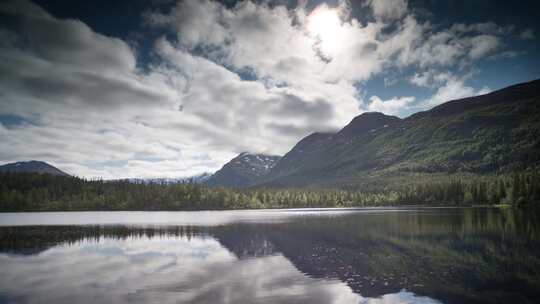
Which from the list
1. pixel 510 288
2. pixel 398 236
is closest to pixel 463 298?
pixel 510 288

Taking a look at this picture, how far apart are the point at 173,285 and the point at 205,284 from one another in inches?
119

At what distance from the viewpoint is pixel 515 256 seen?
42188 mm

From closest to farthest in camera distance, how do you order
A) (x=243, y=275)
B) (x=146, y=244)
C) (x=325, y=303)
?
1. (x=325, y=303)
2. (x=243, y=275)
3. (x=146, y=244)

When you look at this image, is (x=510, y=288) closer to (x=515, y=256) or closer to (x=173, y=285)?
(x=515, y=256)

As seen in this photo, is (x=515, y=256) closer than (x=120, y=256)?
Yes

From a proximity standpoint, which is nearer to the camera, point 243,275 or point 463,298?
point 463,298

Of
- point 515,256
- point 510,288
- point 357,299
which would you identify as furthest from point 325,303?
point 515,256

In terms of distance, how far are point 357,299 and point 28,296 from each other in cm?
2773

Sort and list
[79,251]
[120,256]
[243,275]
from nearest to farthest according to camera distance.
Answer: [243,275], [120,256], [79,251]

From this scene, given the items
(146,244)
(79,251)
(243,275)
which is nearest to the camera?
(243,275)

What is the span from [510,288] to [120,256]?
48555mm

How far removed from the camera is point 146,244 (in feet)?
209

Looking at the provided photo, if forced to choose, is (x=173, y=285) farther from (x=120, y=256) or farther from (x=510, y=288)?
(x=510, y=288)

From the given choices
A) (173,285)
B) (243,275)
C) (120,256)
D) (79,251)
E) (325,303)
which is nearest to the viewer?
(325,303)
